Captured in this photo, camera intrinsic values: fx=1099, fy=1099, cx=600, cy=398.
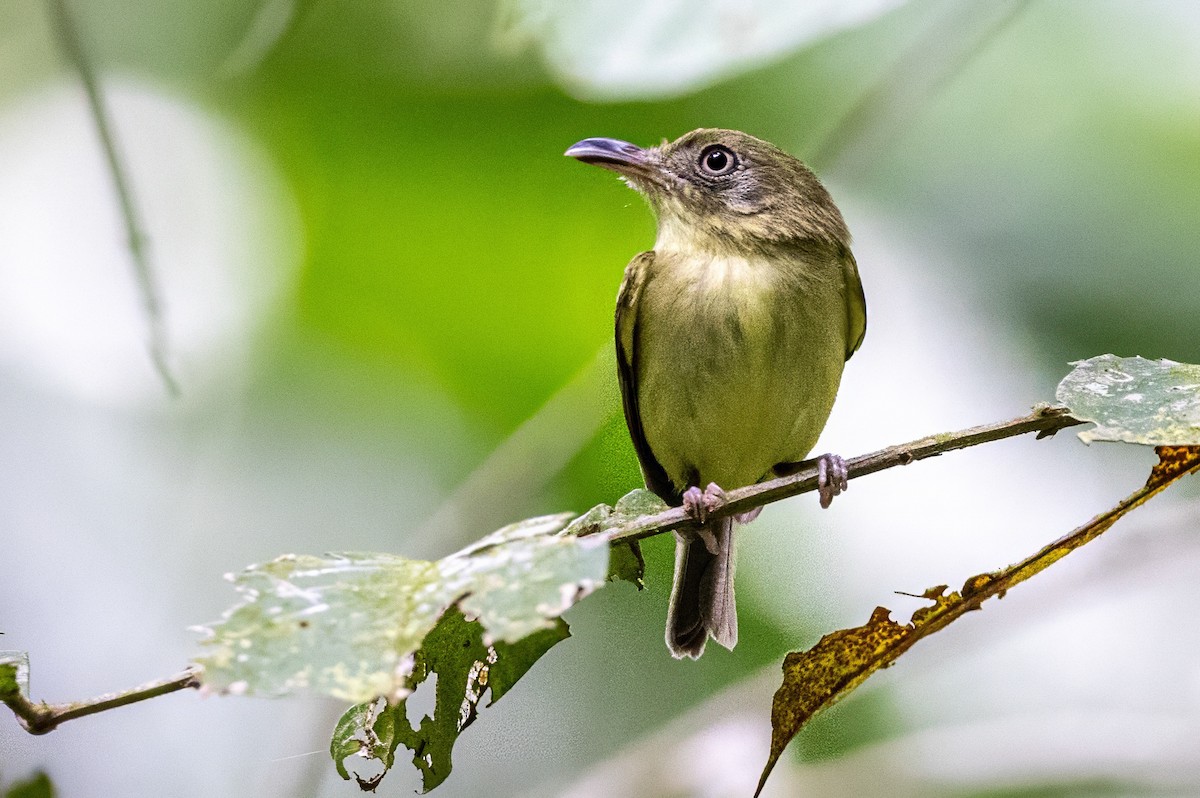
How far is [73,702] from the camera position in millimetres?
879

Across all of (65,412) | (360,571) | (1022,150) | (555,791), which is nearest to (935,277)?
(1022,150)

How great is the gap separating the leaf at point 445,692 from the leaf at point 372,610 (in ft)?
1.03

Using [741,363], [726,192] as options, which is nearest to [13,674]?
[741,363]

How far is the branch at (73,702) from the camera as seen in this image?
81 cm

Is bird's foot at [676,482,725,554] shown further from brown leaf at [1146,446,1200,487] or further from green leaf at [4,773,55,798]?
green leaf at [4,773,55,798]

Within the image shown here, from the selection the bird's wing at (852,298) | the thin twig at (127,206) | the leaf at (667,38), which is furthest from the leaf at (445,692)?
the thin twig at (127,206)

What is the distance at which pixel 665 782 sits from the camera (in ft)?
7.42

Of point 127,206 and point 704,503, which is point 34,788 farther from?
point 704,503

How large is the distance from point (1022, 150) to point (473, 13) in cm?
139

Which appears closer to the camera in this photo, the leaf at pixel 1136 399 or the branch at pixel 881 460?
the leaf at pixel 1136 399

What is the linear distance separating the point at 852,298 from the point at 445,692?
1.30m

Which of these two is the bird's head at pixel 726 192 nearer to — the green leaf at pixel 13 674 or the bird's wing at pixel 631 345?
the bird's wing at pixel 631 345

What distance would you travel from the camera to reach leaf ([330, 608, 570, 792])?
1.16 metres

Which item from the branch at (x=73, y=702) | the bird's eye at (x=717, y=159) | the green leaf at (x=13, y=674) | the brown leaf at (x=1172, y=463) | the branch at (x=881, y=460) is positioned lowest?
the branch at (x=73, y=702)
